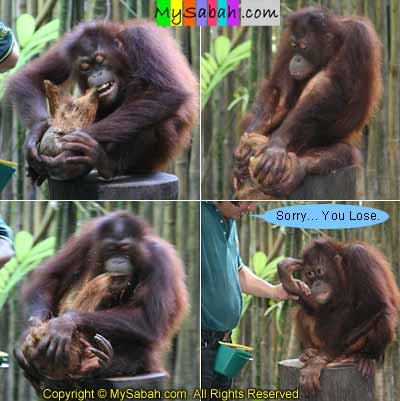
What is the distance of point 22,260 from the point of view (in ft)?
8.75

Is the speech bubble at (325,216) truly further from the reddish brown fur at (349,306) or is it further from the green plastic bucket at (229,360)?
the green plastic bucket at (229,360)

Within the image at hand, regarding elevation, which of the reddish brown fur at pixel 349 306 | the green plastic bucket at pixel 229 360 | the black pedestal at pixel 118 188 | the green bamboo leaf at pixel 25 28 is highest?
the green bamboo leaf at pixel 25 28

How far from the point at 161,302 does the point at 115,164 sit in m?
0.38

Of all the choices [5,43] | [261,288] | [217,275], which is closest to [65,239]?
[217,275]

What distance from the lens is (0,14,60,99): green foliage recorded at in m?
2.64

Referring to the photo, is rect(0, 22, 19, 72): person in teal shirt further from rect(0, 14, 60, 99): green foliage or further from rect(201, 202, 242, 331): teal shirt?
rect(201, 202, 242, 331): teal shirt

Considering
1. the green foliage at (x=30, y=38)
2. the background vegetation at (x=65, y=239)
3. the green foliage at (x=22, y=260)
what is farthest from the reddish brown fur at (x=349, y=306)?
the green foliage at (x=30, y=38)

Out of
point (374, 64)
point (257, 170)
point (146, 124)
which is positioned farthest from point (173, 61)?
point (374, 64)

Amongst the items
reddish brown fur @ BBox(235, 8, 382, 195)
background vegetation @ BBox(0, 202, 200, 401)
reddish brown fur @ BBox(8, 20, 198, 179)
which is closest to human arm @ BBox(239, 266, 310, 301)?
background vegetation @ BBox(0, 202, 200, 401)

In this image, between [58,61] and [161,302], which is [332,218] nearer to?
[161,302]

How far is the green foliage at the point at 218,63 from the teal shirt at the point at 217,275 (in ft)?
1.03

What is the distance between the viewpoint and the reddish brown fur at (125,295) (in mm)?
2553

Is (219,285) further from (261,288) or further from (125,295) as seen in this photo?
(125,295)

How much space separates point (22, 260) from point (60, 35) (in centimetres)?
62
